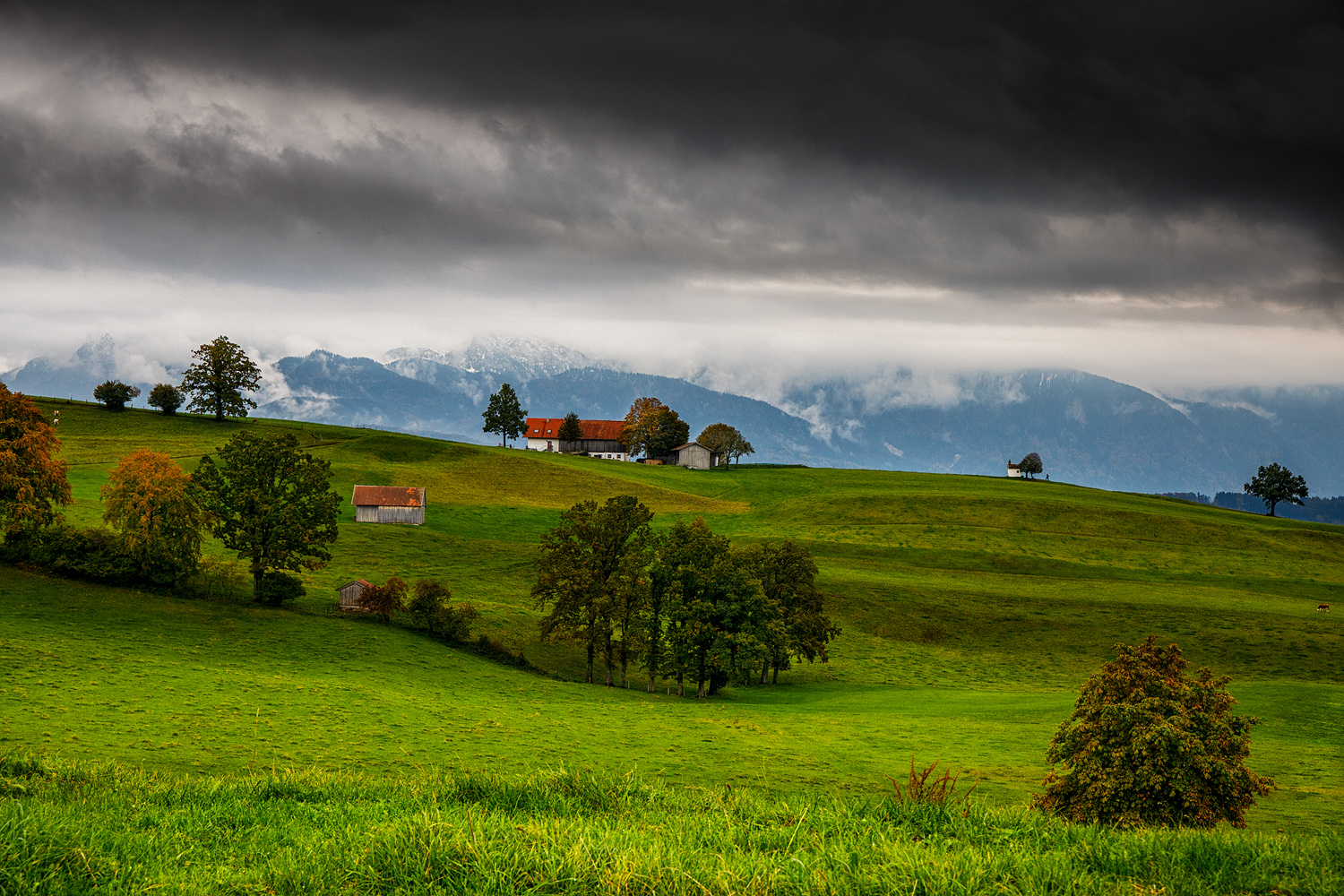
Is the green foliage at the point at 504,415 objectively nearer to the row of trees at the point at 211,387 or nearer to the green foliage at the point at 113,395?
the row of trees at the point at 211,387

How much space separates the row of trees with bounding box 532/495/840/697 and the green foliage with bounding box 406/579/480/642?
552cm

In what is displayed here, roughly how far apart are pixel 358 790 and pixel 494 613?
57.8 meters

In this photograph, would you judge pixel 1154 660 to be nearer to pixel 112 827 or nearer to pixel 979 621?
pixel 112 827

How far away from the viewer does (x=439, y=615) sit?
190 feet

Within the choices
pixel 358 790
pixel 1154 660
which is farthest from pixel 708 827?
pixel 1154 660

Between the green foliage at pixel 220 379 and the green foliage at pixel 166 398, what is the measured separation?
11.3ft

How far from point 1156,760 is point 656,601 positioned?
134 ft

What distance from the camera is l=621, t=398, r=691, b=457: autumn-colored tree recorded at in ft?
624

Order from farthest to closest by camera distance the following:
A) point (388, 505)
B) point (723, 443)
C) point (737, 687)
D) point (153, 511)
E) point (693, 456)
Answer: point (723, 443)
point (693, 456)
point (388, 505)
point (737, 687)
point (153, 511)

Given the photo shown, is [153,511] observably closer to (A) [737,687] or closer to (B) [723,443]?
(A) [737,687]

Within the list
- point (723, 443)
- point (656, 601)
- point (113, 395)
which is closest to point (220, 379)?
point (113, 395)

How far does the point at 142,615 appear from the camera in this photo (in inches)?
1950

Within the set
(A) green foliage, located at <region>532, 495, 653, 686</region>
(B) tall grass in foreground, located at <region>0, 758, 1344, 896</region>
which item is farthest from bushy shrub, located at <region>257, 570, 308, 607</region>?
(B) tall grass in foreground, located at <region>0, 758, 1344, 896</region>

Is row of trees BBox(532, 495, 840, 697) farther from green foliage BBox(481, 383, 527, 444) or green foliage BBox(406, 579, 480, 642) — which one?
green foliage BBox(481, 383, 527, 444)
